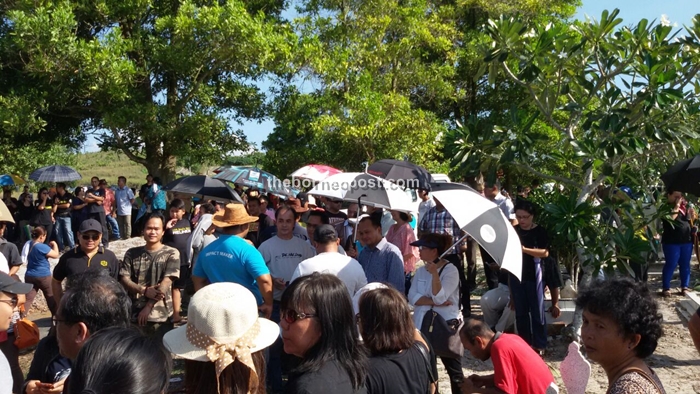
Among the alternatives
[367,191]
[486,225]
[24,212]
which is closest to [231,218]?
[486,225]

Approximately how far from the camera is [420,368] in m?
3.30

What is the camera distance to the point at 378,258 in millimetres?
5727

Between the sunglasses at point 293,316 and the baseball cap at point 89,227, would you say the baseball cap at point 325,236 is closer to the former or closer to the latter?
the baseball cap at point 89,227

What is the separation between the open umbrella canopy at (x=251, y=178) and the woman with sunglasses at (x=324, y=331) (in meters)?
6.84

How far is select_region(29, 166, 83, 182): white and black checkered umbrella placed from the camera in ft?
55.4

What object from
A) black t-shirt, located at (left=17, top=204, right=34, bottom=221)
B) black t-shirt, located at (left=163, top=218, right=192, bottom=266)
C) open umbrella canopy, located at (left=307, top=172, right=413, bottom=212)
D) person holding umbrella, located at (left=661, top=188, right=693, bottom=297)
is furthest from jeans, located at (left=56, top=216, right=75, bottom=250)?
person holding umbrella, located at (left=661, top=188, right=693, bottom=297)

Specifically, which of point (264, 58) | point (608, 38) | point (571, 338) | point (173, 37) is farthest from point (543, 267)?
point (173, 37)

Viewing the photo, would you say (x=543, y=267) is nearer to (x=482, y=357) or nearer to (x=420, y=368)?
(x=482, y=357)

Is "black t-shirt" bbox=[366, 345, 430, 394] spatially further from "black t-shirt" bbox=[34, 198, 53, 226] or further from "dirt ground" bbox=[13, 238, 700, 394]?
"black t-shirt" bbox=[34, 198, 53, 226]

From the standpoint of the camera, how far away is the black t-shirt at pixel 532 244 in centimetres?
647

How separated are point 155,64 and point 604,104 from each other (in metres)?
12.0

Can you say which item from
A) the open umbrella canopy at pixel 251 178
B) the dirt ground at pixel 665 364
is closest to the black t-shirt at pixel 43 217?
the open umbrella canopy at pixel 251 178

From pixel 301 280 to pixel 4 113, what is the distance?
13575 mm

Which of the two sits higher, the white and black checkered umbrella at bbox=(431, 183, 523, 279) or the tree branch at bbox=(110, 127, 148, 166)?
the tree branch at bbox=(110, 127, 148, 166)
